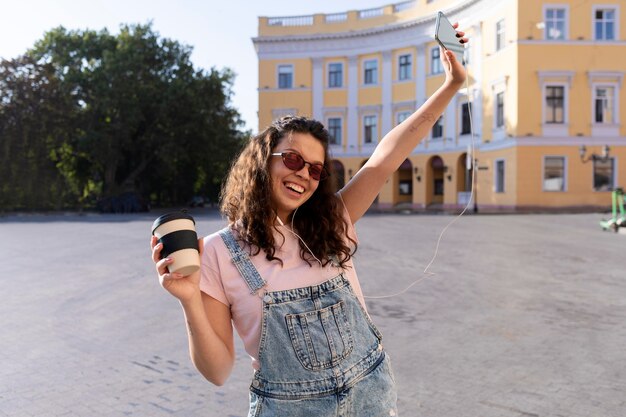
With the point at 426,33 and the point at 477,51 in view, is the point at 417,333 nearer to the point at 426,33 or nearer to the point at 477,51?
the point at 477,51

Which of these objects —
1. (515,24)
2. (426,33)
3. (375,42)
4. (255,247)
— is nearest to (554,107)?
(515,24)

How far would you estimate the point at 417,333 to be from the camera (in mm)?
6230

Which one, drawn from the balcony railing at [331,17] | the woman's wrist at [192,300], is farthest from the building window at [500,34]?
the woman's wrist at [192,300]

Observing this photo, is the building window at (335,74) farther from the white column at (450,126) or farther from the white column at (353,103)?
the white column at (450,126)

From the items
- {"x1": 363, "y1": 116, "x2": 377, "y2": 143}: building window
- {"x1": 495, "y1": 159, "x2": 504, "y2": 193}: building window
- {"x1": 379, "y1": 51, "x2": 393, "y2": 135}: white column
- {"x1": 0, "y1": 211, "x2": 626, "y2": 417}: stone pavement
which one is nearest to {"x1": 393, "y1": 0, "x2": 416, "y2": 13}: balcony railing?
{"x1": 379, "y1": 51, "x2": 393, "y2": 135}: white column

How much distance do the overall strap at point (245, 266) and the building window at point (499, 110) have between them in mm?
37694

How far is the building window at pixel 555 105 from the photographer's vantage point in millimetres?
35281

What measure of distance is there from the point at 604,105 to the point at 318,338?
37.7m

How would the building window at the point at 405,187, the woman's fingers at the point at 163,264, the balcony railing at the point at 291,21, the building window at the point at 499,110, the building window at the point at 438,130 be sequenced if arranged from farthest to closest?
the balcony railing at the point at 291,21, the building window at the point at 405,187, the building window at the point at 438,130, the building window at the point at 499,110, the woman's fingers at the point at 163,264

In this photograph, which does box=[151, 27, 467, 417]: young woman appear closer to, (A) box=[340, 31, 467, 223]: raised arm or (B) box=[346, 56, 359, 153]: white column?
(A) box=[340, 31, 467, 223]: raised arm

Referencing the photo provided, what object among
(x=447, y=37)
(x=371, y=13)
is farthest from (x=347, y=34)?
(x=447, y=37)

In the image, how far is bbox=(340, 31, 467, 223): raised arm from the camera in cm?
239

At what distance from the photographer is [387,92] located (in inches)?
1818

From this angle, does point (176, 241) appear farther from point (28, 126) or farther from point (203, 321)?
point (28, 126)
